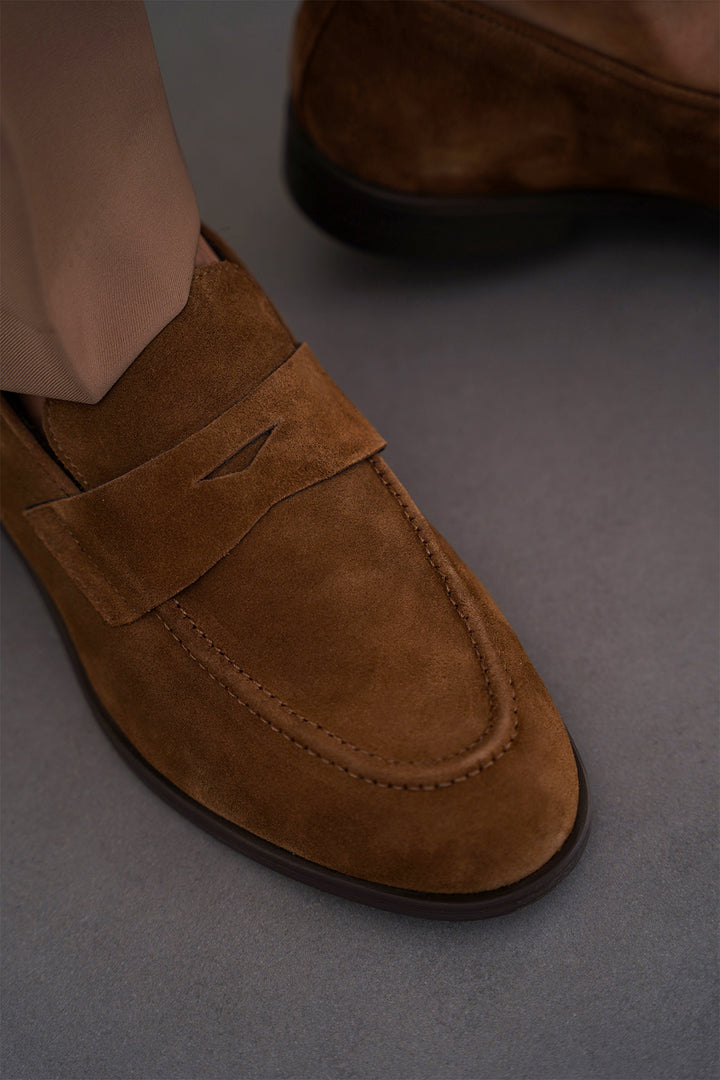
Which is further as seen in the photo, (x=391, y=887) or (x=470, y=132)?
(x=470, y=132)

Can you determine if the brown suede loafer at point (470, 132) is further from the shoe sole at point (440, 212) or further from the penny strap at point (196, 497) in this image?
the penny strap at point (196, 497)

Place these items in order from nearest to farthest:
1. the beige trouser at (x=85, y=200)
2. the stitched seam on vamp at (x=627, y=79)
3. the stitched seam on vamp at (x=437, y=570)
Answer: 1. the beige trouser at (x=85, y=200)
2. the stitched seam on vamp at (x=437, y=570)
3. the stitched seam on vamp at (x=627, y=79)

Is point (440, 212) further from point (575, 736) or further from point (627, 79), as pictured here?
point (575, 736)

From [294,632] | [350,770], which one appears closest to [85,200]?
[294,632]

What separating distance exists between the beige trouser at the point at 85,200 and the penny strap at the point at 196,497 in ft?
0.30

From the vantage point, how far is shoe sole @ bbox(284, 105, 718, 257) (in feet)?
3.63

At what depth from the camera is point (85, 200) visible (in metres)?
0.60

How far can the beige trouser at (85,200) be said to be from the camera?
1.78 ft

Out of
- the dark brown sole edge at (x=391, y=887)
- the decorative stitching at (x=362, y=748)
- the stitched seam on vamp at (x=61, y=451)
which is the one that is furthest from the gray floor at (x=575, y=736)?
the stitched seam on vamp at (x=61, y=451)

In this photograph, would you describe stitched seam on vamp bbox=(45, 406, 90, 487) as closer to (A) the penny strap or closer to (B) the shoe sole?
(A) the penny strap

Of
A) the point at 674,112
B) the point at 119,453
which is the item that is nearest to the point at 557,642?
the point at 119,453

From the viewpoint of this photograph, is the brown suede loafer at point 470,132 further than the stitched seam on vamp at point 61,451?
Yes

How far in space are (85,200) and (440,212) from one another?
0.63 metres

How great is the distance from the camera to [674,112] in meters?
1.03
